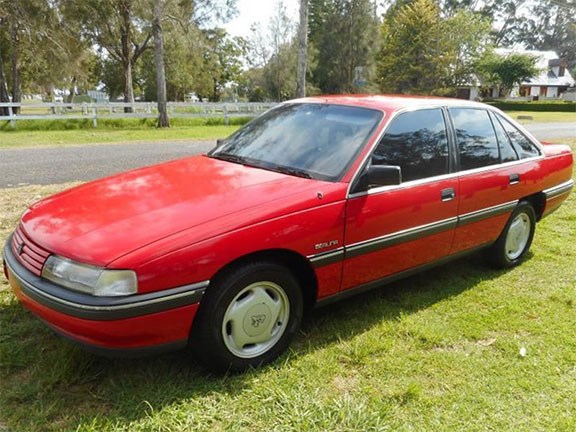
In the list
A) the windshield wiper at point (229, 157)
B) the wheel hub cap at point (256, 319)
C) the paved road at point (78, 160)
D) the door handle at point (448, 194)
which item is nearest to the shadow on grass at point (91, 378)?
the wheel hub cap at point (256, 319)

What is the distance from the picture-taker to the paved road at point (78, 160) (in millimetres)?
7742

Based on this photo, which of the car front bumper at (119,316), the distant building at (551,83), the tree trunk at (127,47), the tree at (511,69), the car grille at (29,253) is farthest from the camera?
the distant building at (551,83)

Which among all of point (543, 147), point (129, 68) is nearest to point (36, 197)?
point (543, 147)

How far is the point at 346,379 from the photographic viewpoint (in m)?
2.76

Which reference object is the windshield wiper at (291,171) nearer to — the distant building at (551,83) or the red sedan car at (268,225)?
the red sedan car at (268,225)

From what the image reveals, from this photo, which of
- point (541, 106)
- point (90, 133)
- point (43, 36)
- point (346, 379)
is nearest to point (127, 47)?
point (43, 36)

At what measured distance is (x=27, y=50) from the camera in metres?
22.0

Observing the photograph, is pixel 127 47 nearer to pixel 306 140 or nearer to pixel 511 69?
pixel 306 140

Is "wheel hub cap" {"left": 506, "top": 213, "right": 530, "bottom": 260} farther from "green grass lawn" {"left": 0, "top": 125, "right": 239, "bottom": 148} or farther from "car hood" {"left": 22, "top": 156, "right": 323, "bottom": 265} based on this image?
"green grass lawn" {"left": 0, "top": 125, "right": 239, "bottom": 148}

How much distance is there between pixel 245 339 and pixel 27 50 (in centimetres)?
2388

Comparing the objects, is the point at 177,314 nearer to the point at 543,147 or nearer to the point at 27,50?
the point at 543,147

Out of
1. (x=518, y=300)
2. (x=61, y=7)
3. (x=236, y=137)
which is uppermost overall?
(x=61, y=7)

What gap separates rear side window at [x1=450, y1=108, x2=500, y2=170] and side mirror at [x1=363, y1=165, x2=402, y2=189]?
1.03m

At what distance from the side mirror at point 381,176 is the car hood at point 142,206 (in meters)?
0.35
